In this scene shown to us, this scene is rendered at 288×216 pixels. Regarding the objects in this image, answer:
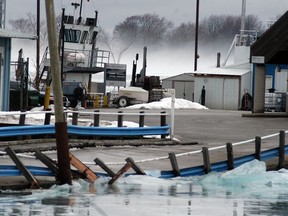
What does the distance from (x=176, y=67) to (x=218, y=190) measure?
120 m

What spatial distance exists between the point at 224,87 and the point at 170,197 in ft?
147

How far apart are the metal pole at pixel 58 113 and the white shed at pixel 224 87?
43.0 meters

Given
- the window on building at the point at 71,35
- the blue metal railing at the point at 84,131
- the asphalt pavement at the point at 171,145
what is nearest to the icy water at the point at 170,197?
the asphalt pavement at the point at 171,145

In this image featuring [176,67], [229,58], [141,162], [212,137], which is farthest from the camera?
[176,67]

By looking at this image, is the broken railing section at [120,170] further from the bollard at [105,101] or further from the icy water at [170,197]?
the bollard at [105,101]

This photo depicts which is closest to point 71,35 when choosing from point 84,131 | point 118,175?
point 84,131

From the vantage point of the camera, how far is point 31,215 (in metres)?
14.0

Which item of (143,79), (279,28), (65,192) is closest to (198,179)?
(65,192)

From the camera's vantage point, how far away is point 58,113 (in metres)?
17.6

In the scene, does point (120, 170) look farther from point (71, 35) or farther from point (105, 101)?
point (71, 35)

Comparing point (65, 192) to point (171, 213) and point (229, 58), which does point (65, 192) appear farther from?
point (229, 58)

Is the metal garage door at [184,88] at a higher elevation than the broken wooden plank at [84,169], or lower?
higher

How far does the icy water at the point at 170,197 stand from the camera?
48.5 ft

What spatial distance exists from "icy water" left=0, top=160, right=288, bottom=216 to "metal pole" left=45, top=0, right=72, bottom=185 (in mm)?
382
